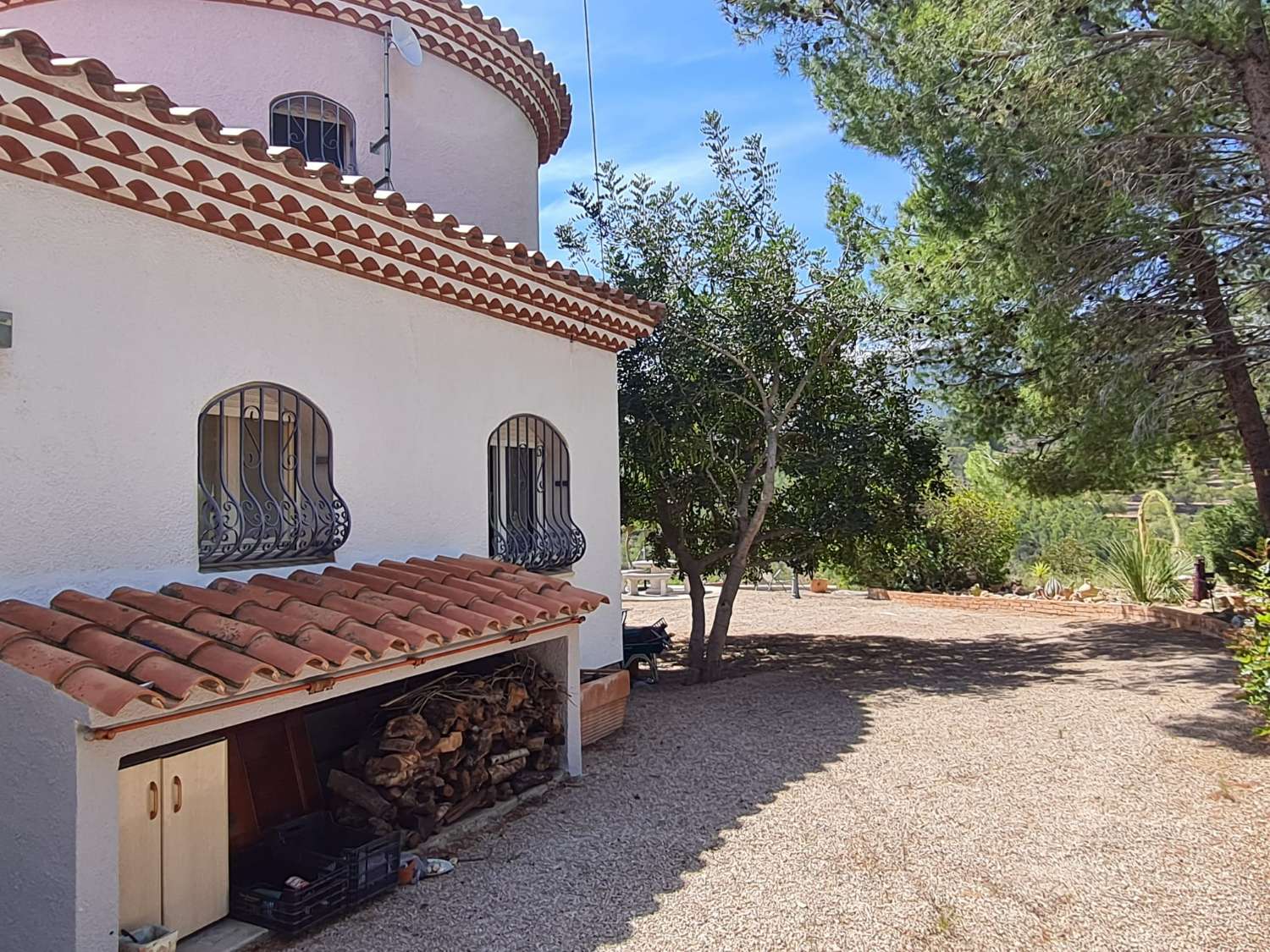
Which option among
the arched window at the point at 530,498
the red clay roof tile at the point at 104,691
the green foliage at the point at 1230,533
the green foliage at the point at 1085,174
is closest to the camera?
the red clay roof tile at the point at 104,691

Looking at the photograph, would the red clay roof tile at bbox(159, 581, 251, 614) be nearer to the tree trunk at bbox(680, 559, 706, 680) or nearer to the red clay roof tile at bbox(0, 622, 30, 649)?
the red clay roof tile at bbox(0, 622, 30, 649)

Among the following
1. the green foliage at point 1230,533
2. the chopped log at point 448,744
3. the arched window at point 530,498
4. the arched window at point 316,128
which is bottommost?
the chopped log at point 448,744

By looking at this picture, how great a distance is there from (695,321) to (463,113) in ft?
12.5

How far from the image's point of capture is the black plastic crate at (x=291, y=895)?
14.7ft

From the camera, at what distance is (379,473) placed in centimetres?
686

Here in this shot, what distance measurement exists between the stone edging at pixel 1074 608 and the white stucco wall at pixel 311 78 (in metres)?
12.4

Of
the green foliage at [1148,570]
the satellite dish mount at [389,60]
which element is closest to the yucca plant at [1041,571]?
the green foliage at [1148,570]

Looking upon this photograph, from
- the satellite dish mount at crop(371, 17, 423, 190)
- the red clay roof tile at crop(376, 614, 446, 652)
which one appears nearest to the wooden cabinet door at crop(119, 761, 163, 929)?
the red clay roof tile at crop(376, 614, 446, 652)

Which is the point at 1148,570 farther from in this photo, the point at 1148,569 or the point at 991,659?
the point at 991,659

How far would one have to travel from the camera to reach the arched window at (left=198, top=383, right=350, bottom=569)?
18.9ft

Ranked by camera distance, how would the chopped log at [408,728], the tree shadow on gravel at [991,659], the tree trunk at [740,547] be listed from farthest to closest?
the tree trunk at [740,547] < the tree shadow on gravel at [991,659] < the chopped log at [408,728]

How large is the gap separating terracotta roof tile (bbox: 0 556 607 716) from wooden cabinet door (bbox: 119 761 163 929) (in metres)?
0.64

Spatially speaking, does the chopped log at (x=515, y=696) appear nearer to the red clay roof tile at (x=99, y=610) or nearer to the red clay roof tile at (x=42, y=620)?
the red clay roof tile at (x=99, y=610)

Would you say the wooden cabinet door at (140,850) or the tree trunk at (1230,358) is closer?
the wooden cabinet door at (140,850)
